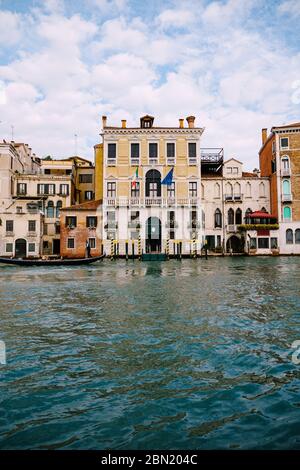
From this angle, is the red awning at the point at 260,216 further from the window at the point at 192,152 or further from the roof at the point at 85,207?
the roof at the point at 85,207

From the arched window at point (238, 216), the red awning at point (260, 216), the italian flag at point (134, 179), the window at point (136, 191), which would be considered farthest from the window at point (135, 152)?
the red awning at point (260, 216)

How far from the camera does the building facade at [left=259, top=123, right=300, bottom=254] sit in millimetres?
32156

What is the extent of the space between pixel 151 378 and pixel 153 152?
29739 millimetres

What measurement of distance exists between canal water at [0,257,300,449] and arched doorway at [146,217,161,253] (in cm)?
2369

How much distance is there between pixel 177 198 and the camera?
31.4 m

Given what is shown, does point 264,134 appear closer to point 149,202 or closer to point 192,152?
point 192,152

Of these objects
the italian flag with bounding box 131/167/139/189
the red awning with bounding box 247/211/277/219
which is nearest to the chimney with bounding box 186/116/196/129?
the italian flag with bounding box 131/167/139/189

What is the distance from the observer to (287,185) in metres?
32.5

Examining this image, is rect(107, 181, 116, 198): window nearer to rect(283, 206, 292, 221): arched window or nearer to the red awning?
the red awning

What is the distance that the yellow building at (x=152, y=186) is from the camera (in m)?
31.1

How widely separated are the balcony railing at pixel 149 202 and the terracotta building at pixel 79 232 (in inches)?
71.7

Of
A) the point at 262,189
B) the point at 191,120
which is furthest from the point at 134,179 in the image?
the point at 262,189

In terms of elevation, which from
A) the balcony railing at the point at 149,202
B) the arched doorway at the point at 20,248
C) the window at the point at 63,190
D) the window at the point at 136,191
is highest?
the window at the point at 63,190

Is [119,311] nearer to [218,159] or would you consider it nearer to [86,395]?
[86,395]
